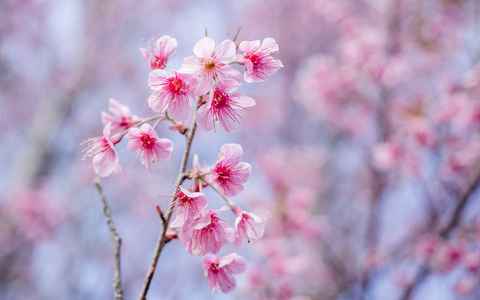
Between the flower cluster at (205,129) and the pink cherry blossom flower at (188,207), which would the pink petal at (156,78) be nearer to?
the flower cluster at (205,129)

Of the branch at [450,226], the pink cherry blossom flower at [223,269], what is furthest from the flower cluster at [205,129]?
the branch at [450,226]

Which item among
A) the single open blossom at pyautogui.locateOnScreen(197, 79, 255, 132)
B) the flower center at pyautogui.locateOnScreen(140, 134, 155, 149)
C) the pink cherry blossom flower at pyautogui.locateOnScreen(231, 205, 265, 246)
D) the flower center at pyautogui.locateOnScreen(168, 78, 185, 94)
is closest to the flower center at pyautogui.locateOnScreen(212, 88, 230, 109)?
the single open blossom at pyautogui.locateOnScreen(197, 79, 255, 132)

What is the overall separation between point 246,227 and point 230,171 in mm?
196

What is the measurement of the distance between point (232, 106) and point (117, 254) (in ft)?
1.93

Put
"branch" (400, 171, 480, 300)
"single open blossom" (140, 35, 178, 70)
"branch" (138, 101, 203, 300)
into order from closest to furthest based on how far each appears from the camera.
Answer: "branch" (138, 101, 203, 300) < "single open blossom" (140, 35, 178, 70) < "branch" (400, 171, 480, 300)

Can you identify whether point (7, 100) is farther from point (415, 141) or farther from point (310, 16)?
point (415, 141)

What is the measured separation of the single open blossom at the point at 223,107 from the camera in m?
1.11

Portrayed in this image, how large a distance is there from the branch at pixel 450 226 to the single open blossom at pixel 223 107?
235cm

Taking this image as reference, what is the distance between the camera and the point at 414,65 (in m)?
5.55

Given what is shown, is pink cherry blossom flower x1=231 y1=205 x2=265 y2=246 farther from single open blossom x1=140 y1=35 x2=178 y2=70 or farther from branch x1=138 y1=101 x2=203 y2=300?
single open blossom x1=140 y1=35 x2=178 y2=70

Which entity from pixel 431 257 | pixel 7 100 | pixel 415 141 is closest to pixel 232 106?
pixel 431 257

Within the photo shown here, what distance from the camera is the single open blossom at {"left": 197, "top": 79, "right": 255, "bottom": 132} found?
1105 millimetres

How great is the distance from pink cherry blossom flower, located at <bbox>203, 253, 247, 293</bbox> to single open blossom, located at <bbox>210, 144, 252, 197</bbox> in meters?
0.21

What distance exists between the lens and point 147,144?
3.83 feet
